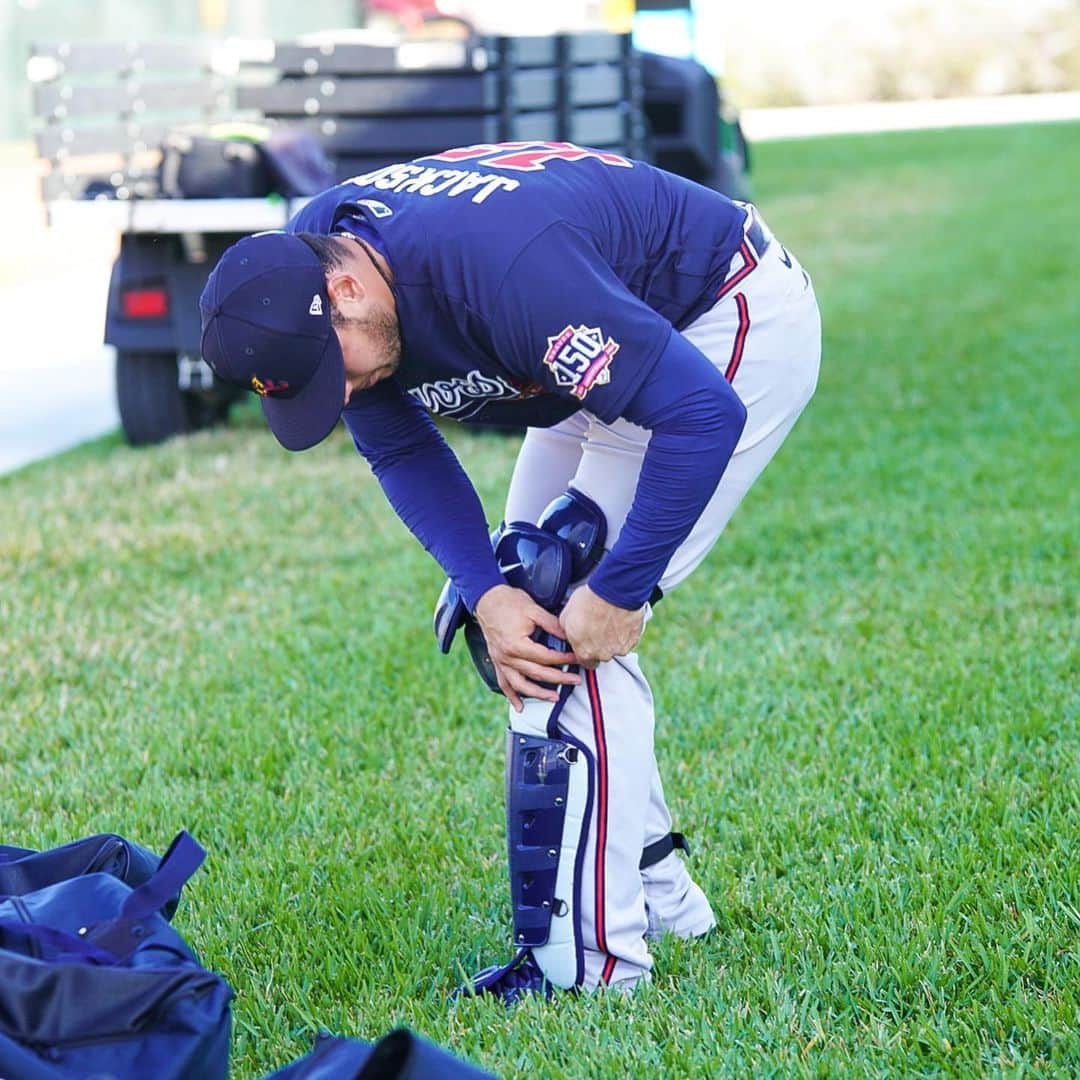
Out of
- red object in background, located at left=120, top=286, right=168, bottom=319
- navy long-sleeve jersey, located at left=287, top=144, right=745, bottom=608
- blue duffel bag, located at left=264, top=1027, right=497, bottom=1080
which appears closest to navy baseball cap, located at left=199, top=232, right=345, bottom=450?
navy long-sleeve jersey, located at left=287, top=144, right=745, bottom=608

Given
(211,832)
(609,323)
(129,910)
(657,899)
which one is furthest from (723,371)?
(211,832)

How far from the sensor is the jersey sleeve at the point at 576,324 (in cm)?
233

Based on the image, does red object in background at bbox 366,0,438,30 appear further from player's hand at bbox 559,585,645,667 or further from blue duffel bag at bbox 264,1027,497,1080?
blue duffel bag at bbox 264,1027,497,1080

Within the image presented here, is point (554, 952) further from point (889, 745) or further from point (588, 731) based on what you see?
point (889, 745)

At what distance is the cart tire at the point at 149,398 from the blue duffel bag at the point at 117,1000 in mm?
5291

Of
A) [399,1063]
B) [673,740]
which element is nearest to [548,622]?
[399,1063]

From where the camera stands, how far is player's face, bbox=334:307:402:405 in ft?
8.05

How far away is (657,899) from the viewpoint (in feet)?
9.66

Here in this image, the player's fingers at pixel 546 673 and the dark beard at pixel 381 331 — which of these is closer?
the dark beard at pixel 381 331

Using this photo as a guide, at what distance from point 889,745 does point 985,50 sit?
108 ft

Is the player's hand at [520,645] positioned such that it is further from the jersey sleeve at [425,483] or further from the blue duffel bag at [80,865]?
the blue duffel bag at [80,865]

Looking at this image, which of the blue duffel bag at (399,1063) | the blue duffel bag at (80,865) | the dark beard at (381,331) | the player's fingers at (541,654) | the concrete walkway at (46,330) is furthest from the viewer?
the concrete walkway at (46,330)

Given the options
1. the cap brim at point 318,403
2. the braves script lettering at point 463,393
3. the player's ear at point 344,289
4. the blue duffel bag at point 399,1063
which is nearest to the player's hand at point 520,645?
the braves script lettering at point 463,393

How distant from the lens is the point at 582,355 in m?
2.35
